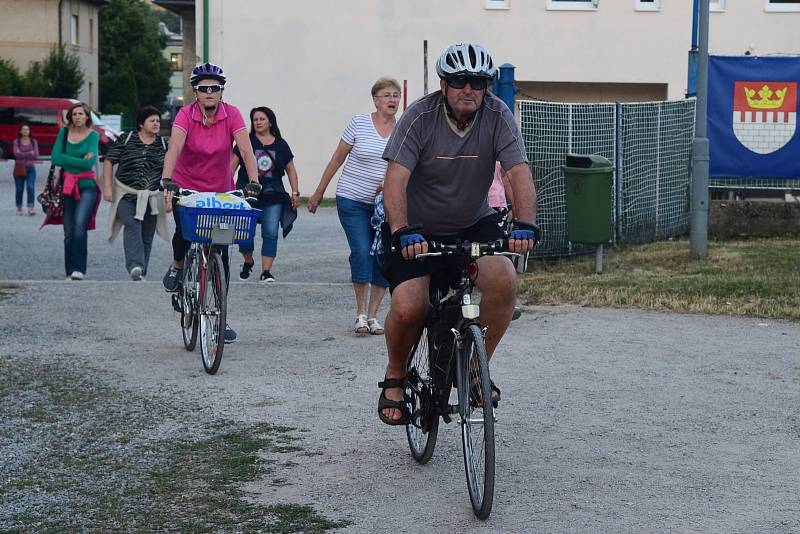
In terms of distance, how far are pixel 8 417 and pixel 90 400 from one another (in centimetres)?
58

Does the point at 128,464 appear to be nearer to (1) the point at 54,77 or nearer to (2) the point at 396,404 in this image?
(2) the point at 396,404

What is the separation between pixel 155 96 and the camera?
83.4m

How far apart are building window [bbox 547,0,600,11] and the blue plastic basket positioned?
2383 cm

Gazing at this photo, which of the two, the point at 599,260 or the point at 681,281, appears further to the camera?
the point at 599,260

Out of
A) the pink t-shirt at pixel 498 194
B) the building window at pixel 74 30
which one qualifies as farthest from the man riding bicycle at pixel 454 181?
the building window at pixel 74 30

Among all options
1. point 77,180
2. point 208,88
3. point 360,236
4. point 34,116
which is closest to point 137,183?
point 77,180

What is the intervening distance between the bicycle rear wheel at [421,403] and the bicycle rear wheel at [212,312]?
2.36 m

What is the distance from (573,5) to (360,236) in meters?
22.2

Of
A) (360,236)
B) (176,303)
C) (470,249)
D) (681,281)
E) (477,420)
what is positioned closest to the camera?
(477,420)

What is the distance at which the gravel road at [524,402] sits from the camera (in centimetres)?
566

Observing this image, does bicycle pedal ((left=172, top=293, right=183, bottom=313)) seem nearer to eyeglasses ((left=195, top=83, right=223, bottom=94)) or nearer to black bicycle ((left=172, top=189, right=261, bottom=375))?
black bicycle ((left=172, top=189, right=261, bottom=375))

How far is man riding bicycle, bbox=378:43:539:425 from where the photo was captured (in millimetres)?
5809

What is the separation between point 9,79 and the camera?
59.2m

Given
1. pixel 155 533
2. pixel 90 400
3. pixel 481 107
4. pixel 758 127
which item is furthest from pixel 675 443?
pixel 758 127
